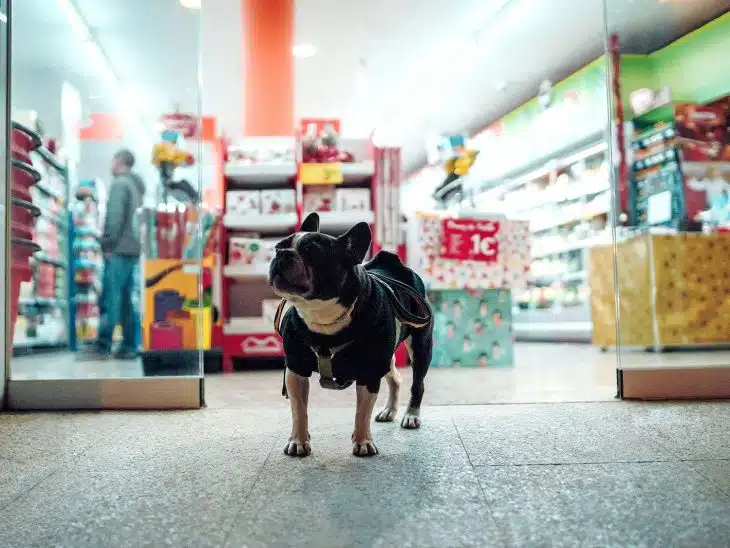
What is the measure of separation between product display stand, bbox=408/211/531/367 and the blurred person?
2319mm

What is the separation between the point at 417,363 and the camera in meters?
2.11

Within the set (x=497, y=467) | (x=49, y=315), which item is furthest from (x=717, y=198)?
(x=49, y=315)

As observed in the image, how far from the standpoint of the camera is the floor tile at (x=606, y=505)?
1.09m

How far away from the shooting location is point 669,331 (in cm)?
470

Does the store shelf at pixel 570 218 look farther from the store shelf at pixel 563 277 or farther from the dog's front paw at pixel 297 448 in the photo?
the dog's front paw at pixel 297 448

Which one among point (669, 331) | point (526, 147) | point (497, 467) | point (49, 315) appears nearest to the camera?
point (497, 467)

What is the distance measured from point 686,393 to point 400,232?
2355 millimetres

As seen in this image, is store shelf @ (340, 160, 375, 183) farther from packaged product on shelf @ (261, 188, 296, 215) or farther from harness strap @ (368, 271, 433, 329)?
harness strap @ (368, 271, 433, 329)

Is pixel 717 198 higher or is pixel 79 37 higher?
pixel 79 37

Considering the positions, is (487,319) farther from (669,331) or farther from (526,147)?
(526,147)

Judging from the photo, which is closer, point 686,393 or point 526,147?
point 686,393

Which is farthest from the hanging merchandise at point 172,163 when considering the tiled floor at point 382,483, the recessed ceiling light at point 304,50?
the recessed ceiling light at point 304,50

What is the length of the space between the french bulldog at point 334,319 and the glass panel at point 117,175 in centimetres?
114

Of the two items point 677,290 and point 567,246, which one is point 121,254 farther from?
point 567,246
